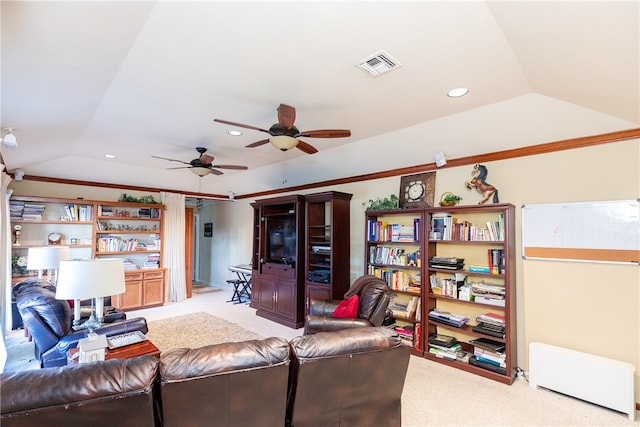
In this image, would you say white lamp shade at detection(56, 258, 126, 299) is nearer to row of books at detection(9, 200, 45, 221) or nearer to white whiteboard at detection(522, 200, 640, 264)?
white whiteboard at detection(522, 200, 640, 264)

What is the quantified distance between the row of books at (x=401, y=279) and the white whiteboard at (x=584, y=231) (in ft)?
4.21

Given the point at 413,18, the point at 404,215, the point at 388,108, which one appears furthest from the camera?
the point at 404,215

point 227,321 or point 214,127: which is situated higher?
point 214,127

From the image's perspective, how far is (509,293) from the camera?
10.4 feet

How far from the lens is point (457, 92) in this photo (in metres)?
2.75

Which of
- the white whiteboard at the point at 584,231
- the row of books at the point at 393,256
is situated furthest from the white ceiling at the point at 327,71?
the row of books at the point at 393,256

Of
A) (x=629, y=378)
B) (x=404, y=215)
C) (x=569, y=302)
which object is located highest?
(x=404, y=215)

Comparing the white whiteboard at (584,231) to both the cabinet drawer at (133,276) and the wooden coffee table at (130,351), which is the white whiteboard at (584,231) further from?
the cabinet drawer at (133,276)

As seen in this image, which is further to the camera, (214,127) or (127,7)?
(214,127)

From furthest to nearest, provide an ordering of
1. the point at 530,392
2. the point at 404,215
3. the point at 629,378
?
the point at 404,215 < the point at 530,392 < the point at 629,378

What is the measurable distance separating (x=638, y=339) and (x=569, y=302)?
0.51 meters

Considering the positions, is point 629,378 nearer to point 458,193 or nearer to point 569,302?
point 569,302

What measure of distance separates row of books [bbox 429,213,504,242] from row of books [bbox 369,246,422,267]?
0.39 meters

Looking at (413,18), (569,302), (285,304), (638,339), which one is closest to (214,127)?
(413,18)
